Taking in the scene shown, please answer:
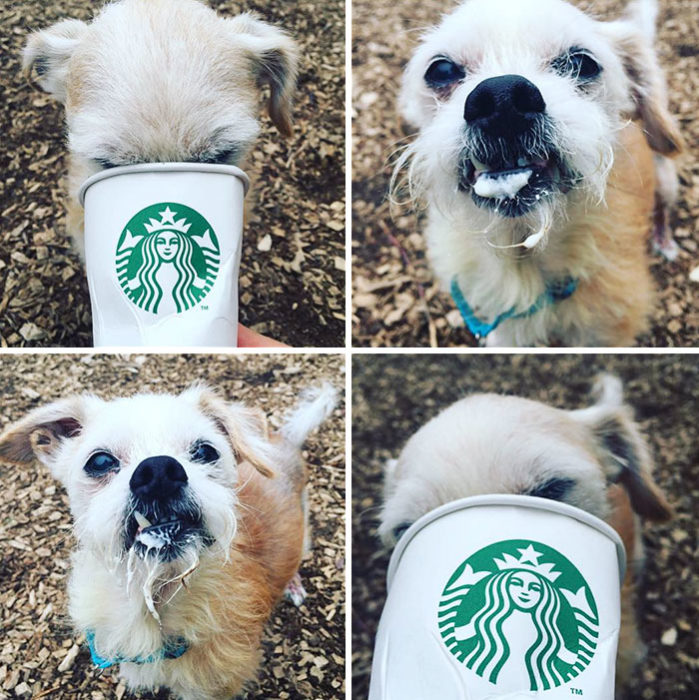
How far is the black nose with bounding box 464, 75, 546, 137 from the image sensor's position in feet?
4.01

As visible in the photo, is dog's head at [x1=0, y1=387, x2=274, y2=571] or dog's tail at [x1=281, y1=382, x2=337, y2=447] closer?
dog's head at [x1=0, y1=387, x2=274, y2=571]

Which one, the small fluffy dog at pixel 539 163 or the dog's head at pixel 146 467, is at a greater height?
the small fluffy dog at pixel 539 163

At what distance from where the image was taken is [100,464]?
1307 mm

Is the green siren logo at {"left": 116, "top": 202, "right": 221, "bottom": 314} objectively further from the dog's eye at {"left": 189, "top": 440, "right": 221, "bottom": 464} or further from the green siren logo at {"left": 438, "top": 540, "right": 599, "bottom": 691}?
the green siren logo at {"left": 438, "top": 540, "right": 599, "bottom": 691}

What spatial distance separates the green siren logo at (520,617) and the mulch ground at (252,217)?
2.87 ft

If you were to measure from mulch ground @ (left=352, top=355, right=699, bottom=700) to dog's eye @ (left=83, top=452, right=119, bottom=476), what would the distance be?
83cm

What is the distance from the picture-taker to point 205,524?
49.1 inches

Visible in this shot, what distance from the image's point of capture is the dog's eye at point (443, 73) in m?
1.43

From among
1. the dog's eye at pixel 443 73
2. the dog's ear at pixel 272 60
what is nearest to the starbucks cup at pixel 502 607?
the dog's eye at pixel 443 73

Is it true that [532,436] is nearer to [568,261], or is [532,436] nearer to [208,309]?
[568,261]

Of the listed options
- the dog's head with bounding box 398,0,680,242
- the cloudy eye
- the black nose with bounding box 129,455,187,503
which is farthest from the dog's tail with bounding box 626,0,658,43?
the black nose with bounding box 129,455,187,503

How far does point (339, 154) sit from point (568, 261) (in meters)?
0.78

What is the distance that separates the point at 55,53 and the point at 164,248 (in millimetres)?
546

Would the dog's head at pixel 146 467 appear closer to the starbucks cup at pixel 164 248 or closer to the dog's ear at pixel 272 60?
the starbucks cup at pixel 164 248
